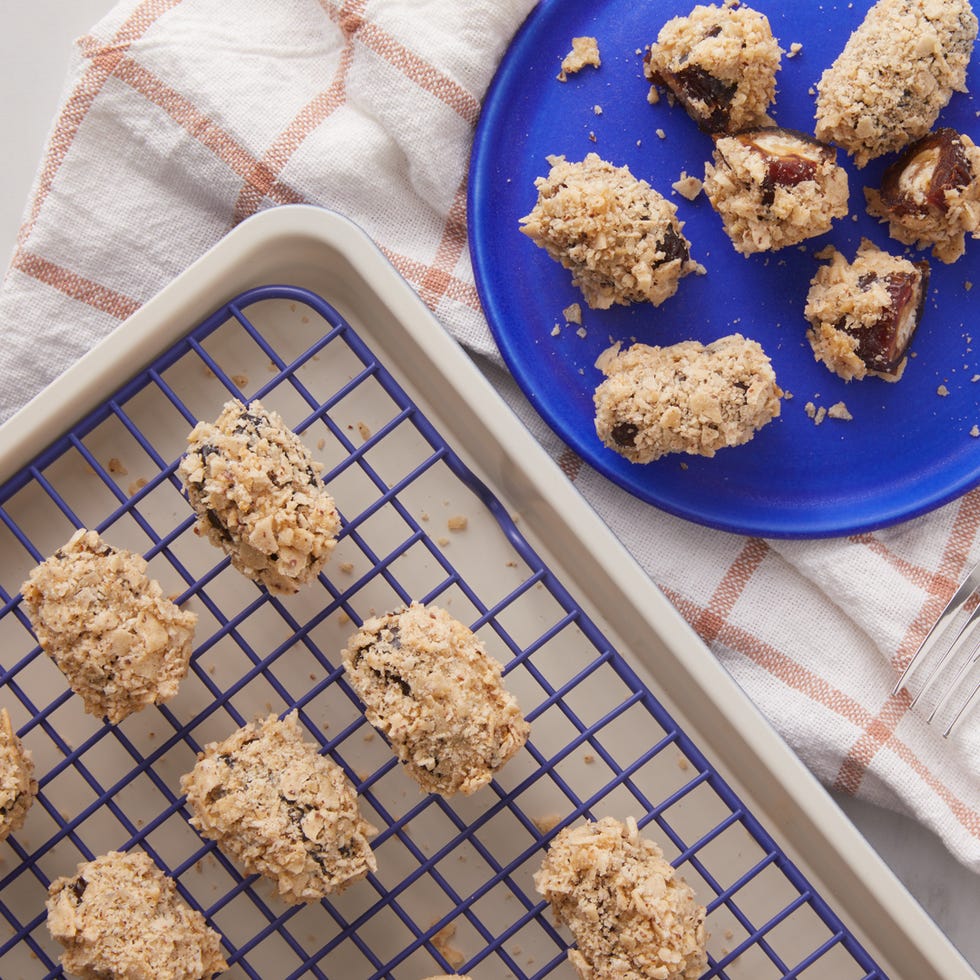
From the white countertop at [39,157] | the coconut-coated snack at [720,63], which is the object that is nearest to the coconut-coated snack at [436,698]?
the white countertop at [39,157]

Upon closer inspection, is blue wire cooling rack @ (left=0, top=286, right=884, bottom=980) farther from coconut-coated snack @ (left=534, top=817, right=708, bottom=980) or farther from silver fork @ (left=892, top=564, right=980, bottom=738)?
silver fork @ (left=892, top=564, right=980, bottom=738)

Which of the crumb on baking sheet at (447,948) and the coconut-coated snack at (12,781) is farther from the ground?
the coconut-coated snack at (12,781)

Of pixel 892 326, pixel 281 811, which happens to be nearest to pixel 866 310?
pixel 892 326

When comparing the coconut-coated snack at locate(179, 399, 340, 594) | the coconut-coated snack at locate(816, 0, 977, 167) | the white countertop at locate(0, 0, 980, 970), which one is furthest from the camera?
the white countertop at locate(0, 0, 980, 970)

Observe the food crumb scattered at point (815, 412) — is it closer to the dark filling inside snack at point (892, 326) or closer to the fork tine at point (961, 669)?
the dark filling inside snack at point (892, 326)

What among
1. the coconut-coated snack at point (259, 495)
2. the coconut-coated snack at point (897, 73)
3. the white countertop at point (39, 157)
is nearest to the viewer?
the coconut-coated snack at point (259, 495)

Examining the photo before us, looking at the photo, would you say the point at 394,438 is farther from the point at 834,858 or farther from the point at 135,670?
the point at 834,858

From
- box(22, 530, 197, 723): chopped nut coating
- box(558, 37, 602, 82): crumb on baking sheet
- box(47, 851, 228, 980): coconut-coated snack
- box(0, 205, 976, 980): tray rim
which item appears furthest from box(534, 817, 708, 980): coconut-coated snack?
box(558, 37, 602, 82): crumb on baking sheet
